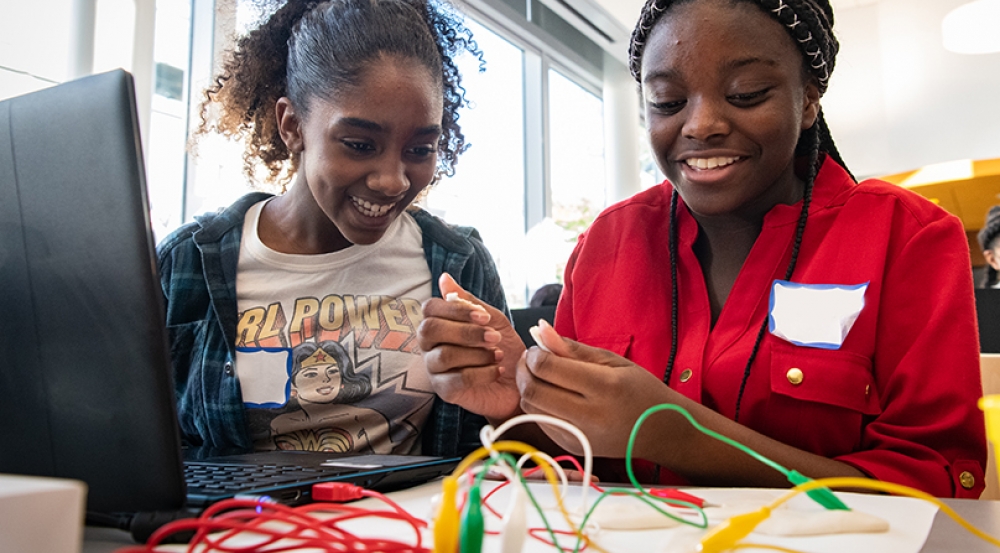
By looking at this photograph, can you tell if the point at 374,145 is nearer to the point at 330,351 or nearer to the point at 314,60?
the point at 314,60

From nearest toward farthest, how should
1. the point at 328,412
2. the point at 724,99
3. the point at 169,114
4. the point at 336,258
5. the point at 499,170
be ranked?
1. the point at 724,99
2. the point at 328,412
3. the point at 336,258
4. the point at 169,114
5. the point at 499,170

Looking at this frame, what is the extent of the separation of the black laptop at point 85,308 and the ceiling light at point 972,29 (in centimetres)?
462

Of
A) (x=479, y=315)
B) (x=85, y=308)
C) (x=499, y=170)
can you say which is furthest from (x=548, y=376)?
(x=499, y=170)

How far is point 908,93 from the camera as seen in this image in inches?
167

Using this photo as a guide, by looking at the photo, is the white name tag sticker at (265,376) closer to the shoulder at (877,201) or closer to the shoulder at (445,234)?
the shoulder at (445,234)

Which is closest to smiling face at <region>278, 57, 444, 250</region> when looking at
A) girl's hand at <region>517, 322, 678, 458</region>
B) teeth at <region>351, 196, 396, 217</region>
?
teeth at <region>351, 196, 396, 217</region>

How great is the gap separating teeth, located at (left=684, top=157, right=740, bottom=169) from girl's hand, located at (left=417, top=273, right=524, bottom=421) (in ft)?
1.12

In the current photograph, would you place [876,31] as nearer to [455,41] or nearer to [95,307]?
[455,41]

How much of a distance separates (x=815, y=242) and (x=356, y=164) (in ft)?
2.20

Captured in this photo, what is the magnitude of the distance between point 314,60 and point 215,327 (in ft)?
1.52

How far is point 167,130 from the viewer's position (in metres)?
2.12

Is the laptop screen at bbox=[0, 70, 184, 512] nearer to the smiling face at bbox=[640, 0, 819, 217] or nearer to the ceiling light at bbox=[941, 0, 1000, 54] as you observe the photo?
the smiling face at bbox=[640, 0, 819, 217]

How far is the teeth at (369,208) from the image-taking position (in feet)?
3.72

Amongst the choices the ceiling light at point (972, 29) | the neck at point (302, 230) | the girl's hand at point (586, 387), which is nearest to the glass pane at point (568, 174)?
the ceiling light at point (972, 29)
